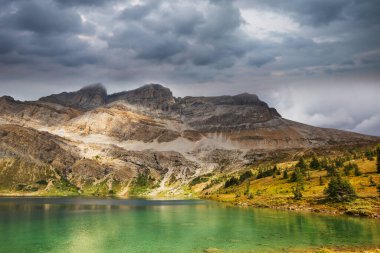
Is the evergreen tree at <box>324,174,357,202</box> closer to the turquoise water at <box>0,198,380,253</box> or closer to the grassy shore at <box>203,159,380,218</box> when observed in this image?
the grassy shore at <box>203,159,380,218</box>

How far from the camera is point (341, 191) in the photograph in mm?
128750

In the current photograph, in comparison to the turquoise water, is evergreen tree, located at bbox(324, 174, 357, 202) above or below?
above

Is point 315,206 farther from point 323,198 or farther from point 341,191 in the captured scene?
point 341,191

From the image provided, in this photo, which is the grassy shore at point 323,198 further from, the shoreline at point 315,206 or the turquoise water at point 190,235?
the turquoise water at point 190,235

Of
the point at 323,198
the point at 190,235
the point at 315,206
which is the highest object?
the point at 323,198

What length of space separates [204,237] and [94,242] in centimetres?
2449

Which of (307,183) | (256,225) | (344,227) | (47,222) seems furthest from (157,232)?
Answer: (307,183)

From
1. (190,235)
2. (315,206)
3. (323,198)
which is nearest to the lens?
(190,235)

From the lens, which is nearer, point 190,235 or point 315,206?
point 190,235

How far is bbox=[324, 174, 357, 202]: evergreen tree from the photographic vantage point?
127 m

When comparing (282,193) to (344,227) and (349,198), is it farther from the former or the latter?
(344,227)

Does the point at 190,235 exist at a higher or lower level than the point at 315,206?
higher

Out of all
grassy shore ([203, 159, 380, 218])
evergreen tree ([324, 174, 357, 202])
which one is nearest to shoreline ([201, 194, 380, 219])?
grassy shore ([203, 159, 380, 218])

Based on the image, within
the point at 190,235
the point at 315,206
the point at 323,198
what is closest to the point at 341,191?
the point at 315,206
